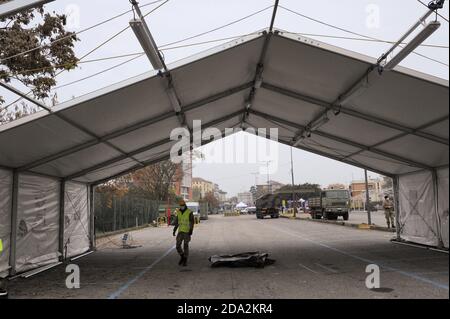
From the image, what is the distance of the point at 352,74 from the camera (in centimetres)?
859

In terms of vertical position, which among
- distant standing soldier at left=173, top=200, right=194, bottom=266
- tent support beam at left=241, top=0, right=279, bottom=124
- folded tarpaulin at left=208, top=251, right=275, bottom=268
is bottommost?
folded tarpaulin at left=208, top=251, right=275, bottom=268

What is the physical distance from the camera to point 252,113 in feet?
47.7

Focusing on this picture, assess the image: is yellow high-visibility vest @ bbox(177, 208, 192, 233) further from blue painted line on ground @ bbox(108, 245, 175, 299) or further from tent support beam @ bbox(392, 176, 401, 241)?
tent support beam @ bbox(392, 176, 401, 241)

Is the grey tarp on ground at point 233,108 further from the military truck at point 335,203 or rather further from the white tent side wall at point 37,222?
the military truck at point 335,203

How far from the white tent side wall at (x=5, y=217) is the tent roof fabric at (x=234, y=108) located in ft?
1.11

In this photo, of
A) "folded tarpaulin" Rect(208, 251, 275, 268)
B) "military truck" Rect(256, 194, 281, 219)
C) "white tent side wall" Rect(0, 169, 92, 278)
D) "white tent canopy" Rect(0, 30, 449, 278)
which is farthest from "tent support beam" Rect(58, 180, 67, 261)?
"military truck" Rect(256, 194, 281, 219)

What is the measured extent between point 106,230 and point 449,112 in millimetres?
24861

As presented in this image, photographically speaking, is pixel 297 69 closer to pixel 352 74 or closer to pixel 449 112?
pixel 352 74

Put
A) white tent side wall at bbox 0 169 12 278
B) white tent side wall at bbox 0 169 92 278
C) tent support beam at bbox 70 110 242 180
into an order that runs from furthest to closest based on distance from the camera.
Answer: tent support beam at bbox 70 110 242 180
white tent side wall at bbox 0 169 92 278
white tent side wall at bbox 0 169 12 278

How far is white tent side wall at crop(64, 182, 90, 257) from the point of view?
13438 millimetres

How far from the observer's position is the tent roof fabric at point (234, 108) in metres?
7.91

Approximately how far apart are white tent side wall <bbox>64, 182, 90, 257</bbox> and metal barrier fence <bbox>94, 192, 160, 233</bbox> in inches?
284

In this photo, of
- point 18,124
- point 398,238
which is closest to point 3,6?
point 18,124

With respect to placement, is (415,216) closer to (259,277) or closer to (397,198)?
(397,198)
